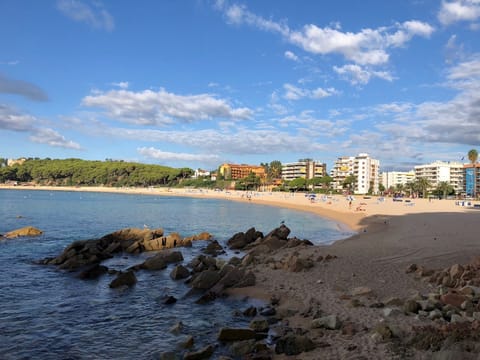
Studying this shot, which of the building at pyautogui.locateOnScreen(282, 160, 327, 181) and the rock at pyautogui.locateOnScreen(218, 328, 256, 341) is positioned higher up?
the building at pyautogui.locateOnScreen(282, 160, 327, 181)

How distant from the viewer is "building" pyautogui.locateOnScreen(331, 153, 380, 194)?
169250 mm

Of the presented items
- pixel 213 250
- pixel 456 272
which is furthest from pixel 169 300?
pixel 213 250

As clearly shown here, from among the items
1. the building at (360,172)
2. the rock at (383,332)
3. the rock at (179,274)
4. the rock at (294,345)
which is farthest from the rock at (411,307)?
the building at (360,172)

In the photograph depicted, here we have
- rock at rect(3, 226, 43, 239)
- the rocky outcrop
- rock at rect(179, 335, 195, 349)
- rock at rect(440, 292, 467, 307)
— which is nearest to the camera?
rock at rect(179, 335, 195, 349)

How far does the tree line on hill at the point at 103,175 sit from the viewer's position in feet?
614

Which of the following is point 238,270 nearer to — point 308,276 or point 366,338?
point 308,276

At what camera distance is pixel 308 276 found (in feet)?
52.6

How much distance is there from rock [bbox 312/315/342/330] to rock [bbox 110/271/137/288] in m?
8.66

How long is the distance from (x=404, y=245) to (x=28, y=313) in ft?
65.8

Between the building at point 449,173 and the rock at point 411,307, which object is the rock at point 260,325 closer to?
the rock at point 411,307

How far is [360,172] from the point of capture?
17138 cm

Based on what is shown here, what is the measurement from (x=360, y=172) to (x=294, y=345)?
562 feet

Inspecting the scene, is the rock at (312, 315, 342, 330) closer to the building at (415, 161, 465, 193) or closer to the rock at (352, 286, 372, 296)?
the rock at (352, 286, 372, 296)

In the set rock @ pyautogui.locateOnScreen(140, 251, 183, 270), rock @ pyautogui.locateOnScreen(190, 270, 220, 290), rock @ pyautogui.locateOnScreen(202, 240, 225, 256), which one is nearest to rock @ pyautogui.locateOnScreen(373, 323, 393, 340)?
rock @ pyautogui.locateOnScreen(190, 270, 220, 290)
